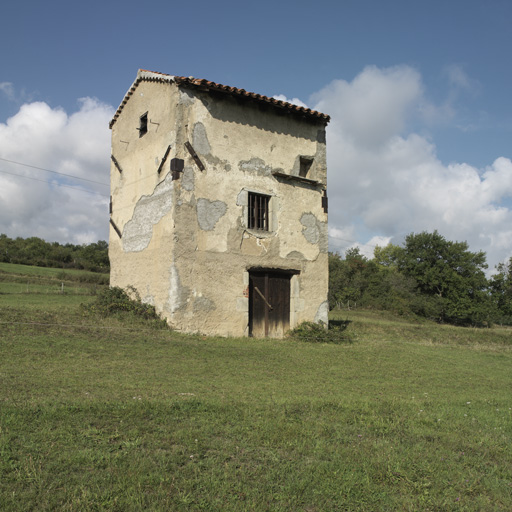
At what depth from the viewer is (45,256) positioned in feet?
177

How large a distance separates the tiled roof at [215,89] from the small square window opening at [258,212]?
120 inches

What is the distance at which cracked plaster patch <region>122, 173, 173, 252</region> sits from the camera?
12.7m

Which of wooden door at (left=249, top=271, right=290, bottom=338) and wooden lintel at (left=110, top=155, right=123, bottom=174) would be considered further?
wooden lintel at (left=110, top=155, right=123, bottom=174)

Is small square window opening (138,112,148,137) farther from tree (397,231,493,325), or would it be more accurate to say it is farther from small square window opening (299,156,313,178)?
tree (397,231,493,325)

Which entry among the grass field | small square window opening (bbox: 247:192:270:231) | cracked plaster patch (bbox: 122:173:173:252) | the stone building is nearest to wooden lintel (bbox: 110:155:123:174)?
the stone building

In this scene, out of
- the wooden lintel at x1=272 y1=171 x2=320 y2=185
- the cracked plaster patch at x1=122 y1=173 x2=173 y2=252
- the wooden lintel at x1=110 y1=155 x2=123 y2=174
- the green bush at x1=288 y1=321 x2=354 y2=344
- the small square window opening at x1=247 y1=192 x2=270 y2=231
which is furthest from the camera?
the wooden lintel at x1=110 y1=155 x2=123 y2=174

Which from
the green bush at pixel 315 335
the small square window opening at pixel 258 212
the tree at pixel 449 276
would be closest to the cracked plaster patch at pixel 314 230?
the small square window opening at pixel 258 212

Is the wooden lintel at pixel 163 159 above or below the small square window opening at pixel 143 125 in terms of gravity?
below

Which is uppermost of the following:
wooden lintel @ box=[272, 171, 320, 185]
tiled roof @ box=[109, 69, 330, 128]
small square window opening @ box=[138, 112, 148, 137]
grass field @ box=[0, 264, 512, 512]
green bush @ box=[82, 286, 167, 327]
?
tiled roof @ box=[109, 69, 330, 128]

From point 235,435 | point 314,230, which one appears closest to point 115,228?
point 314,230

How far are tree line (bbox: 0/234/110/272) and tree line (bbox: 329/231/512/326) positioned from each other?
26.7m

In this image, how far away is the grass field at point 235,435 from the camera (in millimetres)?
3266

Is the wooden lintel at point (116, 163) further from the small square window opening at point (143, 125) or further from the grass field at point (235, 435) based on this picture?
the grass field at point (235, 435)

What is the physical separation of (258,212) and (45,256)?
157 ft
